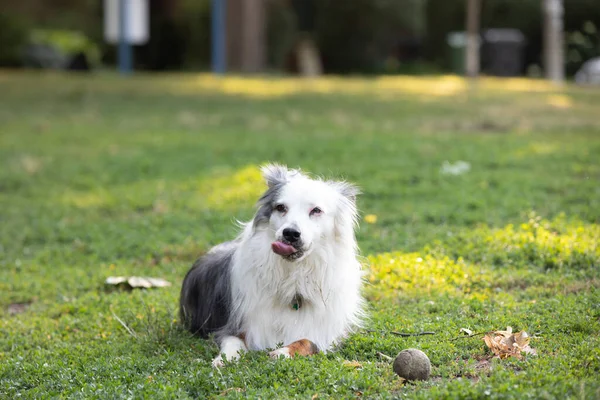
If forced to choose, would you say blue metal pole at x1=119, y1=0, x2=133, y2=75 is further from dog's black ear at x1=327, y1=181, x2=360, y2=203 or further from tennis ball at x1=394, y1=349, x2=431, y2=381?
tennis ball at x1=394, y1=349, x2=431, y2=381

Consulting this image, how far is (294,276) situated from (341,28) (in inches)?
1100

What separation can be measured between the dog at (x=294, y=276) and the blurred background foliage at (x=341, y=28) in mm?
25197

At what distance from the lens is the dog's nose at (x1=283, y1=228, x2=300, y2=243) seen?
467 centimetres

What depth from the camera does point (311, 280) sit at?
→ 5.00 metres

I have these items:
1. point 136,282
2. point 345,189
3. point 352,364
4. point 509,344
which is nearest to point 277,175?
point 345,189

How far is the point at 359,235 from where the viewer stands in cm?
783

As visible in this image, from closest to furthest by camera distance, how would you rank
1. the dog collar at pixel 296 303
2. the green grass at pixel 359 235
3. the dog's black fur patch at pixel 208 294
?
the green grass at pixel 359 235 → the dog collar at pixel 296 303 → the dog's black fur patch at pixel 208 294

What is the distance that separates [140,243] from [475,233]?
3179 millimetres

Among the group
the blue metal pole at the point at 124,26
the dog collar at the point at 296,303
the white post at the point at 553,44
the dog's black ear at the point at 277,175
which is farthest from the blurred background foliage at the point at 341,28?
the dog collar at the point at 296,303

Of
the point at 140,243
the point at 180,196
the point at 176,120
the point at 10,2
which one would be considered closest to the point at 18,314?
the point at 140,243

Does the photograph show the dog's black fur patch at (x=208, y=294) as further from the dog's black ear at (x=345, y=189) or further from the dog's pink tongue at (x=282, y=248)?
the dog's black ear at (x=345, y=189)

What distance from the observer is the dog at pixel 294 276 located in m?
4.87

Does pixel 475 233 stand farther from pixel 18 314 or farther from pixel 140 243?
pixel 18 314

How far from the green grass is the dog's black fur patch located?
14 centimetres
